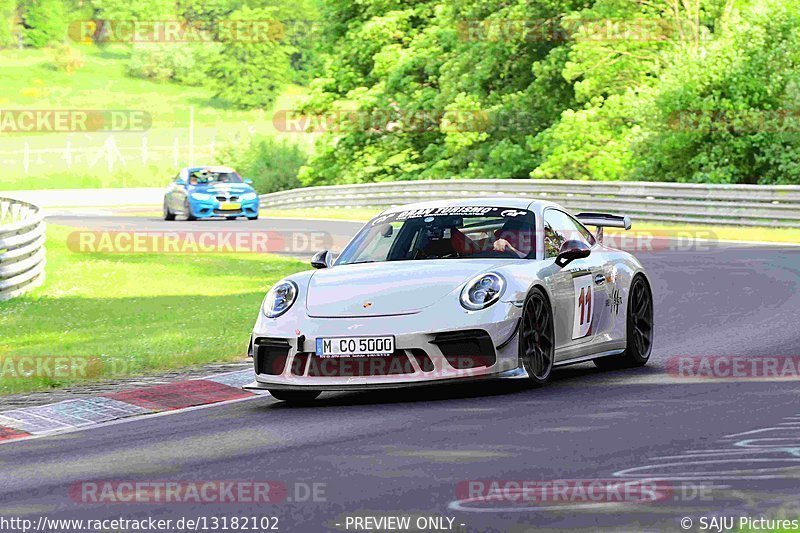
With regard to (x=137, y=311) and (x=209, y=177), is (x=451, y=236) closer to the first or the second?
(x=137, y=311)

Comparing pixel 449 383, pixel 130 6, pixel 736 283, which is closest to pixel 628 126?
pixel 736 283

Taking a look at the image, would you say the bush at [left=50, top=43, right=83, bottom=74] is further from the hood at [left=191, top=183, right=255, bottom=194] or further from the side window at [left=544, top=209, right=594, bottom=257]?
the side window at [left=544, top=209, right=594, bottom=257]

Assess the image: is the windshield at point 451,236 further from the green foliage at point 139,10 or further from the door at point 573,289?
the green foliage at point 139,10

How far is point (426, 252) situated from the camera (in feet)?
36.7

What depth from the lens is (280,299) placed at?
34.7ft

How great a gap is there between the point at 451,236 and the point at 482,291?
3.62 feet

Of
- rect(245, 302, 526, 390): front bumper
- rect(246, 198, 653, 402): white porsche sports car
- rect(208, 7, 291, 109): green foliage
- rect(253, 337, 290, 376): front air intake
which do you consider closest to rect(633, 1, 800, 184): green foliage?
rect(246, 198, 653, 402): white porsche sports car

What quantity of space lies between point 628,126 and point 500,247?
109 ft

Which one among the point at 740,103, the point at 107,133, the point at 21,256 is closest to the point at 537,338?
the point at 21,256

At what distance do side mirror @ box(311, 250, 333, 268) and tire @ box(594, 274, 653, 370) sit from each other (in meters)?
2.15

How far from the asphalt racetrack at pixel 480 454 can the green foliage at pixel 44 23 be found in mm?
156532

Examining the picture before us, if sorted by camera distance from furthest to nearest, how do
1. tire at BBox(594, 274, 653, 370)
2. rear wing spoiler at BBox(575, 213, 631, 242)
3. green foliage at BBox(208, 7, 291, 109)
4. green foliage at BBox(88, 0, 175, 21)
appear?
green foliage at BBox(88, 0, 175, 21) → green foliage at BBox(208, 7, 291, 109) → rear wing spoiler at BBox(575, 213, 631, 242) → tire at BBox(594, 274, 653, 370)

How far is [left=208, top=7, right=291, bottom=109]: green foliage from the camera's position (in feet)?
438

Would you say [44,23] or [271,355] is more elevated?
[44,23]
